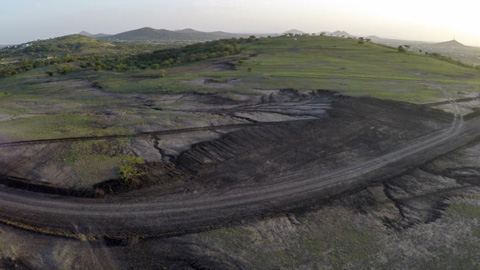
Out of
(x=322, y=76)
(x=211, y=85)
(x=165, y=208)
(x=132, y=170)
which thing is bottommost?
(x=165, y=208)

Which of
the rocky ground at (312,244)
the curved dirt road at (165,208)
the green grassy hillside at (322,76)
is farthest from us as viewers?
the green grassy hillside at (322,76)

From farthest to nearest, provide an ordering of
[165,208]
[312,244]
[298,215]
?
[165,208], [298,215], [312,244]

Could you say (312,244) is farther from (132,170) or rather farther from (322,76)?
(322,76)

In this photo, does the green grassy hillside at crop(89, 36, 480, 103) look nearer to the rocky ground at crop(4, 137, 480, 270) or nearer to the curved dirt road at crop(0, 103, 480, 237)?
the curved dirt road at crop(0, 103, 480, 237)

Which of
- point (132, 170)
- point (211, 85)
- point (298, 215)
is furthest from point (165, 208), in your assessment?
point (211, 85)

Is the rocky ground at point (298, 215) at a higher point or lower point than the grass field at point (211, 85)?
lower

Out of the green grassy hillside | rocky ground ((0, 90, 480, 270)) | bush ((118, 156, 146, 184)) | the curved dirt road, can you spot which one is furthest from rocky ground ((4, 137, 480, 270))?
the green grassy hillside

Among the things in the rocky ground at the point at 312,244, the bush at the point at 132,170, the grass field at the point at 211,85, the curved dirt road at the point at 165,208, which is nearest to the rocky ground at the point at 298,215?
the rocky ground at the point at 312,244

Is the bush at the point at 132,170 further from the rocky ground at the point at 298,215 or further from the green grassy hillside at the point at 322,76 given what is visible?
the green grassy hillside at the point at 322,76

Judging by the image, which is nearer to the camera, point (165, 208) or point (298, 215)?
point (298, 215)

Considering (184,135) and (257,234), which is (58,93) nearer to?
(184,135)

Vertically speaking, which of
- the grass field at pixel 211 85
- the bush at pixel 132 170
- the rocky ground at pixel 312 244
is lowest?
the rocky ground at pixel 312 244

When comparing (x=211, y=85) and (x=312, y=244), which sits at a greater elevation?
(x=211, y=85)
